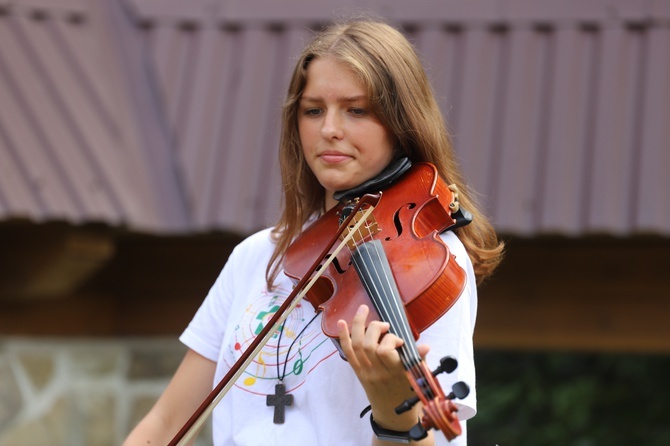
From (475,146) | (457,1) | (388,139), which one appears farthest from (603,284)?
(388,139)

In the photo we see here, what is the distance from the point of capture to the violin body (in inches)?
78.8

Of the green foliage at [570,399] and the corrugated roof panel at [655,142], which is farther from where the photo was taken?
the green foliage at [570,399]

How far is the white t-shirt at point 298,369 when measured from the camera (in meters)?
2.04

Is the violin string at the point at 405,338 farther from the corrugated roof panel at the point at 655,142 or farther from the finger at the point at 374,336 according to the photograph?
the corrugated roof panel at the point at 655,142

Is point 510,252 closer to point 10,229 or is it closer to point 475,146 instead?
point 475,146

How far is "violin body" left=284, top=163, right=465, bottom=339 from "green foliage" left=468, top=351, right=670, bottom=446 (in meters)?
4.57

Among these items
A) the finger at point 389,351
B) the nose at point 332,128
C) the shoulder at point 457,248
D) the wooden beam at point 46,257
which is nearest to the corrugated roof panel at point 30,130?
the wooden beam at point 46,257

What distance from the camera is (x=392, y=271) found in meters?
2.07

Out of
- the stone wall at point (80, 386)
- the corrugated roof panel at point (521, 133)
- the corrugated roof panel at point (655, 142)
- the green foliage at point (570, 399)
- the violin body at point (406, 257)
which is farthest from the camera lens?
the green foliage at point (570, 399)

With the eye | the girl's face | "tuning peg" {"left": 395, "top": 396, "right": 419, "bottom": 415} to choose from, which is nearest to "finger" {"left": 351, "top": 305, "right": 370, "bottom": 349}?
"tuning peg" {"left": 395, "top": 396, "right": 419, "bottom": 415}

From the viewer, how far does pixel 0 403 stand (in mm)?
4691

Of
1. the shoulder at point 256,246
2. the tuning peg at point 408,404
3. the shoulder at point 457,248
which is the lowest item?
the shoulder at point 256,246

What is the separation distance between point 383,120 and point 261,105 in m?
2.55

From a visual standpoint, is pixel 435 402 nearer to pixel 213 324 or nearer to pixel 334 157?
pixel 334 157
